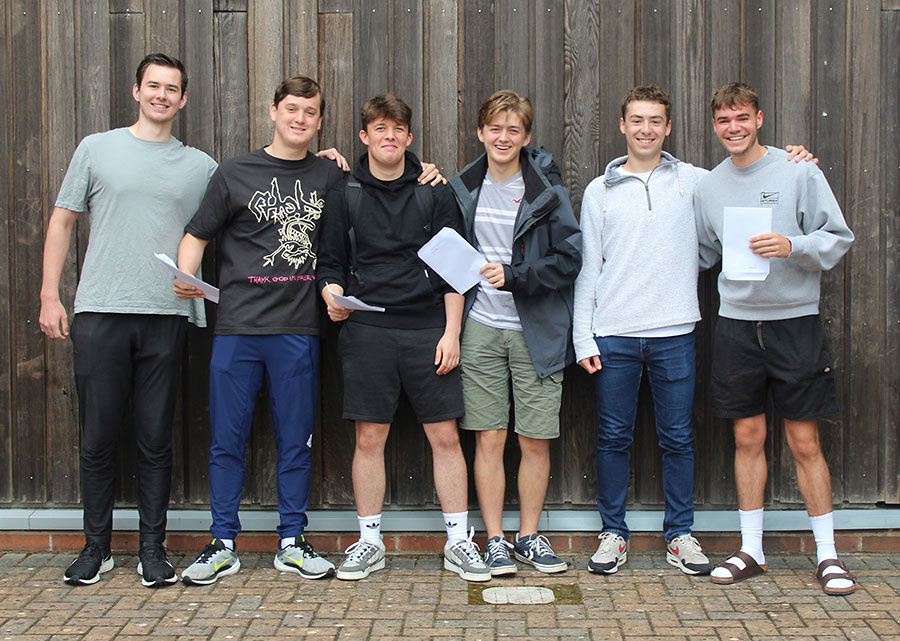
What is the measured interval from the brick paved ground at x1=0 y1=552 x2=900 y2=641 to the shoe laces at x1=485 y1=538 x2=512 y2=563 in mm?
121

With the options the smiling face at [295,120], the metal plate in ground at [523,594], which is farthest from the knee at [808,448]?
the smiling face at [295,120]

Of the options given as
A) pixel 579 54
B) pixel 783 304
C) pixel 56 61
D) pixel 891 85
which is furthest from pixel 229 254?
pixel 891 85

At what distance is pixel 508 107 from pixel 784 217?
1314mm

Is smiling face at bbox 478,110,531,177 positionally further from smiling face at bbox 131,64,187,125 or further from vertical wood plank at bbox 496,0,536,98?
smiling face at bbox 131,64,187,125

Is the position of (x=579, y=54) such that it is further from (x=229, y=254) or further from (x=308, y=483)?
(x=308, y=483)

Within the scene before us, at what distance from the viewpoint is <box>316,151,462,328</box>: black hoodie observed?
14.9 feet

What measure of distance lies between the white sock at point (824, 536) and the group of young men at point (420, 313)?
1cm

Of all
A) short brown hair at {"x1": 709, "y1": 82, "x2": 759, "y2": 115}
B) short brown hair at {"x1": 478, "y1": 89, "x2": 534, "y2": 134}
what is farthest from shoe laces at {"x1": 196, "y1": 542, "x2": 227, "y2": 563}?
short brown hair at {"x1": 709, "y1": 82, "x2": 759, "y2": 115}

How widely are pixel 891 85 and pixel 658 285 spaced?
5.20 feet

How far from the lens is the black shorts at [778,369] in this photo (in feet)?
14.4

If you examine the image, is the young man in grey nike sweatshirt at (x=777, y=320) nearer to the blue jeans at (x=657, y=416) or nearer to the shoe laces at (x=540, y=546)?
the blue jeans at (x=657, y=416)

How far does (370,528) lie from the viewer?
15.3 feet

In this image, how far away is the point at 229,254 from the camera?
182 inches

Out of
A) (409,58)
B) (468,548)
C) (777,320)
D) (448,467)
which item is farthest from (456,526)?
(409,58)
